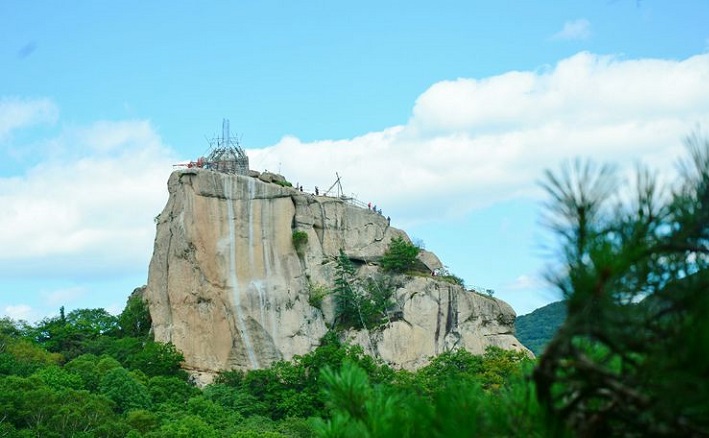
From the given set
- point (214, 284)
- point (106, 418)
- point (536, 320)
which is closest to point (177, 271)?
point (214, 284)

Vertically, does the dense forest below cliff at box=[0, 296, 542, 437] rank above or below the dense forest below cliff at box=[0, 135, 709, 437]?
above

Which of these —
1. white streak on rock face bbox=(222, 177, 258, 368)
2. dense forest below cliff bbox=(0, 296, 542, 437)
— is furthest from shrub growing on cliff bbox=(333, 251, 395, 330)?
white streak on rock face bbox=(222, 177, 258, 368)

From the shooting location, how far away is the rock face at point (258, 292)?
3359 centimetres

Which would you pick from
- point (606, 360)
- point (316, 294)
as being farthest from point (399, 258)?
point (606, 360)

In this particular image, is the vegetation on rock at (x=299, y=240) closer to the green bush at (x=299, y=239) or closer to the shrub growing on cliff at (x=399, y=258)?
the green bush at (x=299, y=239)

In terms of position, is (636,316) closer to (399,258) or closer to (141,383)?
(141,383)

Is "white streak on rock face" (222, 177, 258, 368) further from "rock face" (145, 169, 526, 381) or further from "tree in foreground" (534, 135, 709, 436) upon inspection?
"tree in foreground" (534, 135, 709, 436)

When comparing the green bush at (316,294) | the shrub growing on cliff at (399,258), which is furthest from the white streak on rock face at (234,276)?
the shrub growing on cliff at (399,258)

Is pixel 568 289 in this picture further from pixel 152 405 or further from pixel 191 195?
pixel 191 195

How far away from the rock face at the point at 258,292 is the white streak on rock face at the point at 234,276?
32 mm

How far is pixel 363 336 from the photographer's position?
34156 mm


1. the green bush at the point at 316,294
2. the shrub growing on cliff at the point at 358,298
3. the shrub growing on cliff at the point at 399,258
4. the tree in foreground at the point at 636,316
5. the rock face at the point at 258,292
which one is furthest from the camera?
the shrub growing on cliff at the point at 399,258

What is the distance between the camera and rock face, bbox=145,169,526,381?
33594mm

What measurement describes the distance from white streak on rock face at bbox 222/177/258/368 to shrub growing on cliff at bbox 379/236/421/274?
533 centimetres
